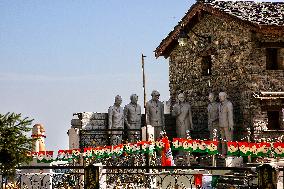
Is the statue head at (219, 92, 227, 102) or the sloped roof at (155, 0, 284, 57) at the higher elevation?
the sloped roof at (155, 0, 284, 57)

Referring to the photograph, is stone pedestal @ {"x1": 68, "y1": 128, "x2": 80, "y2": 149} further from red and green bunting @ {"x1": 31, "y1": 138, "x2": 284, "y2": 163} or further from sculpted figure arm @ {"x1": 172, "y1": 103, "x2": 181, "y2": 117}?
sculpted figure arm @ {"x1": 172, "y1": 103, "x2": 181, "y2": 117}

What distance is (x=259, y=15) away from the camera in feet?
80.7

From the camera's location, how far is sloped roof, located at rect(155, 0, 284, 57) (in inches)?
932

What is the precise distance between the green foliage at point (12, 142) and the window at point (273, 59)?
15427 mm

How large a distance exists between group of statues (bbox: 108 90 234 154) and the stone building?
1326mm

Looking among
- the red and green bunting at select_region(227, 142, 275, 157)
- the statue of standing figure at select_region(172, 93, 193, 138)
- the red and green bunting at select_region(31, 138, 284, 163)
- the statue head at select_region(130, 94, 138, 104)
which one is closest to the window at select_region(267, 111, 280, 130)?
the statue of standing figure at select_region(172, 93, 193, 138)

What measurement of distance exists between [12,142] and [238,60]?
49.9ft

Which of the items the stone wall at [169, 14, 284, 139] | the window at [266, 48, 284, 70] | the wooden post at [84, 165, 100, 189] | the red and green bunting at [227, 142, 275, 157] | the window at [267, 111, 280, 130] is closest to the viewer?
the wooden post at [84, 165, 100, 189]

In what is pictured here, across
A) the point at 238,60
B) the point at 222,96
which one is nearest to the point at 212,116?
the point at 222,96

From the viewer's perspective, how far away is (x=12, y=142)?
479 inches

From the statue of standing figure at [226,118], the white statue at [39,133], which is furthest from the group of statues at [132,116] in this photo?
the white statue at [39,133]

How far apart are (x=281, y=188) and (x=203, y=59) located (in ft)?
55.2

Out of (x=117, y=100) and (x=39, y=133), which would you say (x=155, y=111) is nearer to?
(x=117, y=100)

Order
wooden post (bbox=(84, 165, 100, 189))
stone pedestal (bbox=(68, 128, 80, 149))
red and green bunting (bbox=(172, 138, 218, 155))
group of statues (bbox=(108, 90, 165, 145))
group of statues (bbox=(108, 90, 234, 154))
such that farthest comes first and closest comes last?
group of statues (bbox=(108, 90, 165, 145)) → group of statues (bbox=(108, 90, 234, 154)) → stone pedestal (bbox=(68, 128, 80, 149)) → red and green bunting (bbox=(172, 138, 218, 155)) → wooden post (bbox=(84, 165, 100, 189))
